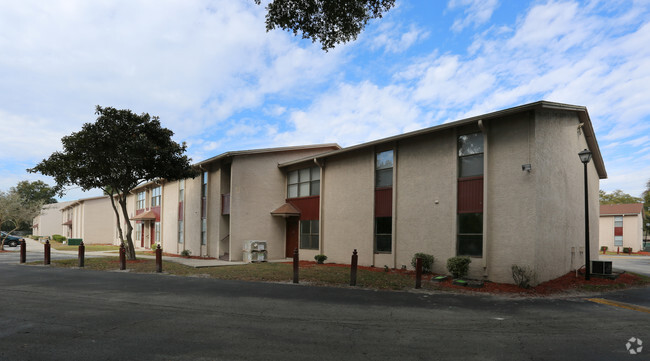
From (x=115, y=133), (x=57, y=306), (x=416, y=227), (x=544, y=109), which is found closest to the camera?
(x=57, y=306)

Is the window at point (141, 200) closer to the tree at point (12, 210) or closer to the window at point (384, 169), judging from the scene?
the tree at point (12, 210)

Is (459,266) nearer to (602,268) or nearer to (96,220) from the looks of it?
(602,268)

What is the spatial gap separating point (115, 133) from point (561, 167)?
19.2 meters

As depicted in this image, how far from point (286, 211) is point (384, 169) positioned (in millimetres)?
6655

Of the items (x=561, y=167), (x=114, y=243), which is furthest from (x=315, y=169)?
(x=114, y=243)

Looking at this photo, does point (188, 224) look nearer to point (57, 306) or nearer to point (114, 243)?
point (57, 306)

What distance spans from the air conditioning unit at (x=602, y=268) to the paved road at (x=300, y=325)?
3099 mm

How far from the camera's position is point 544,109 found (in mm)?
11836

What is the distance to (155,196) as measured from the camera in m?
32.4

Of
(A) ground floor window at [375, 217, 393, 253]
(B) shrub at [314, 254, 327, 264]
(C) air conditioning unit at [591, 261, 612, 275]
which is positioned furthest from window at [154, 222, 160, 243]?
(C) air conditioning unit at [591, 261, 612, 275]

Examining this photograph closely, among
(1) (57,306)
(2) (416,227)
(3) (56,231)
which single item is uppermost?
(2) (416,227)

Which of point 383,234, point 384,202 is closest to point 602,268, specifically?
point 383,234

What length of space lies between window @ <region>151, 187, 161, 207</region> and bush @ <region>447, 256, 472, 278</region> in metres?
26.3

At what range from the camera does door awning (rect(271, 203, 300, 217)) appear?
2058cm
